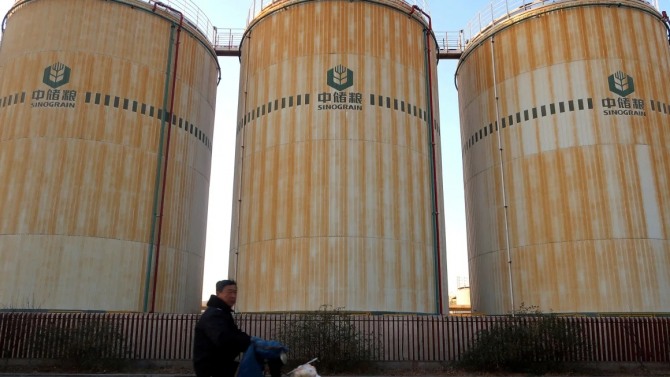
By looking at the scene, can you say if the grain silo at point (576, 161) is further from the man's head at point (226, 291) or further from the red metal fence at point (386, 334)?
the man's head at point (226, 291)

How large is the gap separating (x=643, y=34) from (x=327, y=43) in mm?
14774

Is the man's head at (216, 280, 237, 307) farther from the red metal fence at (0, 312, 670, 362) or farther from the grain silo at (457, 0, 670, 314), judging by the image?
the grain silo at (457, 0, 670, 314)

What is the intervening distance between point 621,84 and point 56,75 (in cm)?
2515

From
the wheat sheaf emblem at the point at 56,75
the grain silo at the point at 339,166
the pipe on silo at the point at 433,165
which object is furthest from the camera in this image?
the wheat sheaf emblem at the point at 56,75

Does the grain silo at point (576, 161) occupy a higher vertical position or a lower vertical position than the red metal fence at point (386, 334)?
higher

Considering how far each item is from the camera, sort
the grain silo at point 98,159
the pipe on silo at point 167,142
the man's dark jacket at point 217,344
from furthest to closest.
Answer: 1. the pipe on silo at point 167,142
2. the grain silo at point 98,159
3. the man's dark jacket at point 217,344

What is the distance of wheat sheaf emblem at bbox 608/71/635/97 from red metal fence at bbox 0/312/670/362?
1105cm

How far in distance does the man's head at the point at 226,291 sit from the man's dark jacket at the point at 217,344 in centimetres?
14

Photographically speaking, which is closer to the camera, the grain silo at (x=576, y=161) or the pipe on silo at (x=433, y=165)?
the grain silo at (x=576, y=161)


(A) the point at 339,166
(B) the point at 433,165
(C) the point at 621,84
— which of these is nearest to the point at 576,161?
(C) the point at 621,84

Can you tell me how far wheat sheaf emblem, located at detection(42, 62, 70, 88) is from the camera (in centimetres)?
2461

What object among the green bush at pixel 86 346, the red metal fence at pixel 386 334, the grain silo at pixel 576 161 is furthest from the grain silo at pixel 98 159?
the grain silo at pixel 576 161

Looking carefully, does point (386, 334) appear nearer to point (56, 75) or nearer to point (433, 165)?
point (433, 165)

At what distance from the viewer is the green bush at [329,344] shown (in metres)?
17.3
